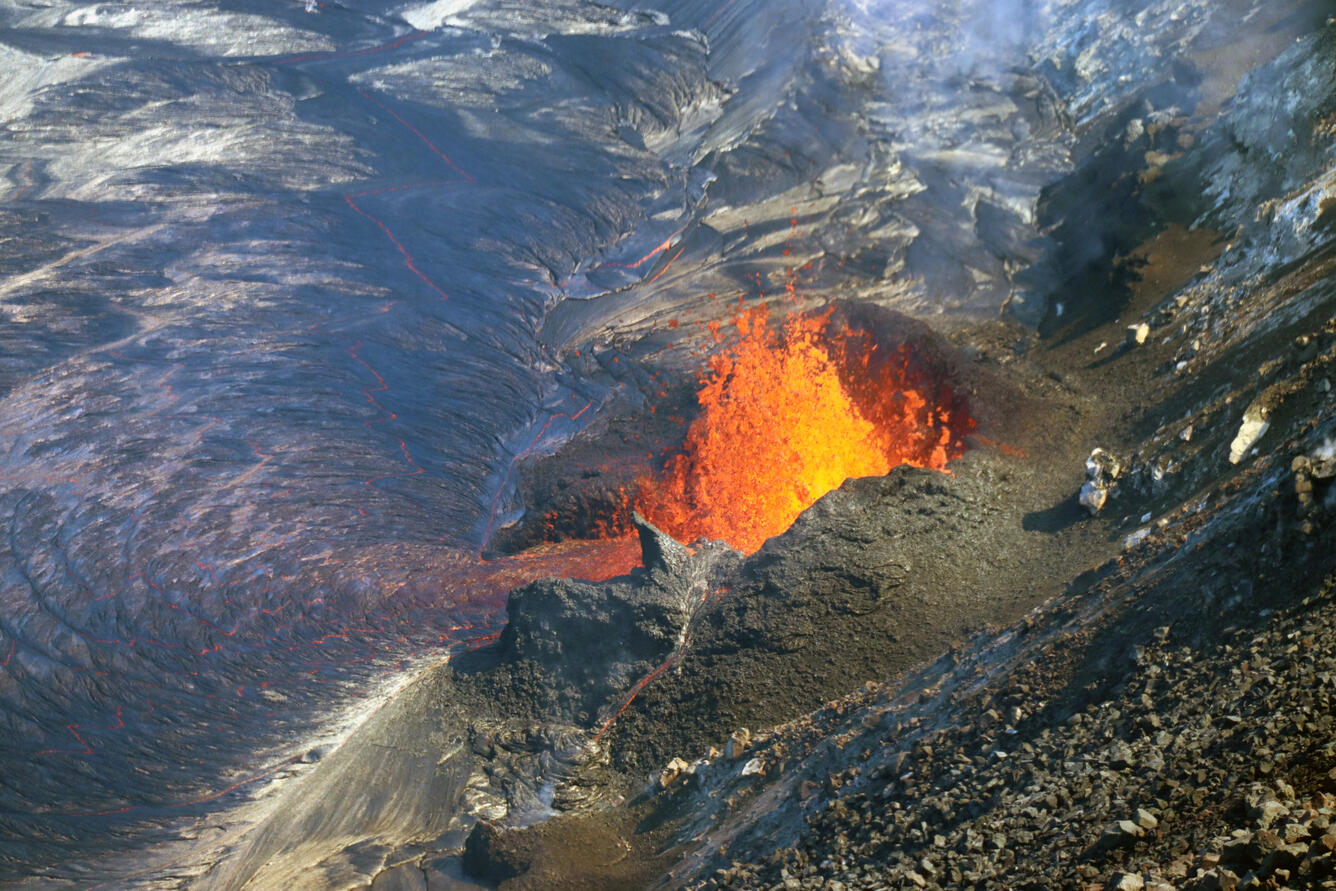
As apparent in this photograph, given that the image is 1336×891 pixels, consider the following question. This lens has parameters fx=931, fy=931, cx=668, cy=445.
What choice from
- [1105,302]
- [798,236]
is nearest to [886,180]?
[798,236]

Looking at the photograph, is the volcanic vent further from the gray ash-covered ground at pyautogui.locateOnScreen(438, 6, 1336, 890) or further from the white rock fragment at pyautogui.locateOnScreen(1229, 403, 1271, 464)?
the white rock fragment at pyautogui.locateOnScreen(1229, 403, 1271, 464)

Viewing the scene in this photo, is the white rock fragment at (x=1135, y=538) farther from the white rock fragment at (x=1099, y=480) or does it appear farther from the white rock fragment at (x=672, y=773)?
the white rock fragment at (x=672, y=773)

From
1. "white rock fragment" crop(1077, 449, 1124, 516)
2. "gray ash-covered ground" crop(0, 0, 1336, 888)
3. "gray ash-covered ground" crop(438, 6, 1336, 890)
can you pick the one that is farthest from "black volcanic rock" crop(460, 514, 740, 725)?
"white rock fragment" crop(1077, 449, 1124, 516)

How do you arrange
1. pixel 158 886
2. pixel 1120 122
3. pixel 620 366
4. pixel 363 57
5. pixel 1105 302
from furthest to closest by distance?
pixel 363 57 → pixel 1120 122 → pixel 620 366 → pixel 1105 302 → pixel 158 886

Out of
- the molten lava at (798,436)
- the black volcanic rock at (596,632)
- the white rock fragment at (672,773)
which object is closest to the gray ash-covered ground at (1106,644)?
the white rock fragment at (672,773)

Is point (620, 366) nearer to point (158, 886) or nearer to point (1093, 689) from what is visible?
point (158, 886)
